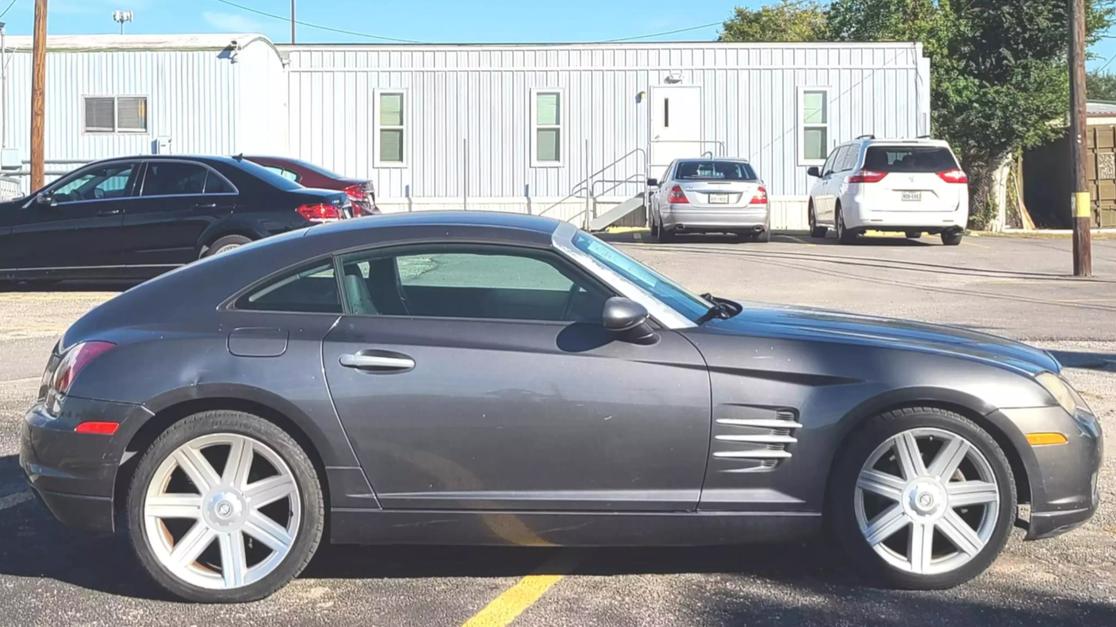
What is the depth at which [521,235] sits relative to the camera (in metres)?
4.70

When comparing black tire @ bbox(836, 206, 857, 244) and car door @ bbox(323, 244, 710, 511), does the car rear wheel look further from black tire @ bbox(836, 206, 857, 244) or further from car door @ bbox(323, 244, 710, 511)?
car door @ bbox(323, 244, 710, 511)

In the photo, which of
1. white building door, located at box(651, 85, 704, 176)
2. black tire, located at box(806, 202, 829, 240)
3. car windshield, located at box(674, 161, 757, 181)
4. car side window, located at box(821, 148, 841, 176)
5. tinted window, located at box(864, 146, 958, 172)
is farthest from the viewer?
white building door, located at box(651, 85, 704, 176)

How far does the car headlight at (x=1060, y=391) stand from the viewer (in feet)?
14.8

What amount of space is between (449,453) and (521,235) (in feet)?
2.89

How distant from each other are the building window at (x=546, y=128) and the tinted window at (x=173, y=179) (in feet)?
48.1

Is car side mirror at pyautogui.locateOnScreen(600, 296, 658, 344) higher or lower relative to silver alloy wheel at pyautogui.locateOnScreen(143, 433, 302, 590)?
higher

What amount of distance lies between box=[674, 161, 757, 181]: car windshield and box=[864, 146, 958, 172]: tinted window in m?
2.01

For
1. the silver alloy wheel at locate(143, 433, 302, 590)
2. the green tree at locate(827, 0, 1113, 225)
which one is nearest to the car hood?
the silver alloy wheel at locate(143, 433, 302, 590)

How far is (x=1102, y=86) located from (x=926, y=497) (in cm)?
8261

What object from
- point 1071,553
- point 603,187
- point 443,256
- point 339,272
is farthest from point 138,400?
point 603,187

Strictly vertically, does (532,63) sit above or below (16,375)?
above

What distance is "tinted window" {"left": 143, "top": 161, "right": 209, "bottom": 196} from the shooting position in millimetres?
13450

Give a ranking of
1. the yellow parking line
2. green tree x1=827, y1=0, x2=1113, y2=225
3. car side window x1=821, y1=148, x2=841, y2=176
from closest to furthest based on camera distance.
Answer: the yellow parking line < car side window x1=821, y1=148, x2=841, y2=176 < green tree x1=827, y1=0, x2=1113, y2=225

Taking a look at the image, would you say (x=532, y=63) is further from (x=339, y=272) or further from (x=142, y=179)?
(x=339, y=272)
